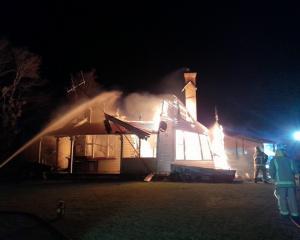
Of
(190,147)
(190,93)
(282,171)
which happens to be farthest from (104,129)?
(282,171)

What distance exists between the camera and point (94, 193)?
14273 millimetres

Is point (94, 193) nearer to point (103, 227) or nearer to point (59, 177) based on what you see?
point (103, 227)

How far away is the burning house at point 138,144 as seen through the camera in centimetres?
2261

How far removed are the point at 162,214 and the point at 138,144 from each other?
50.2ft

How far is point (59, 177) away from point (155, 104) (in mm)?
11699

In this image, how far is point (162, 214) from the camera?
9.52 metres

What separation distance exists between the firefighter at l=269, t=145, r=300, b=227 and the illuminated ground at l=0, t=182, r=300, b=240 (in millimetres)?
413

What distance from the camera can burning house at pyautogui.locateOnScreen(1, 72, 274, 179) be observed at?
22.6 metres

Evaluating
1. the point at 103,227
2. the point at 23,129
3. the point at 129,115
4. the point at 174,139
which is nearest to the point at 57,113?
the point at 23,129

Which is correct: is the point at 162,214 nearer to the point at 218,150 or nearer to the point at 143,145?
the point at 143,145

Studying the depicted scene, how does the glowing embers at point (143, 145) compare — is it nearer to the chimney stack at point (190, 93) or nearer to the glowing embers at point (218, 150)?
the glowing embers at point (218, 150)

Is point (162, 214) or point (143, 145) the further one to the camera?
point (143, 145)

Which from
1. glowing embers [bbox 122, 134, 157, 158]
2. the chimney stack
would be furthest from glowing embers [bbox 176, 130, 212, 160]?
the chimney stack

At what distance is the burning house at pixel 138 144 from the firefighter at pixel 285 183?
1056 cm
